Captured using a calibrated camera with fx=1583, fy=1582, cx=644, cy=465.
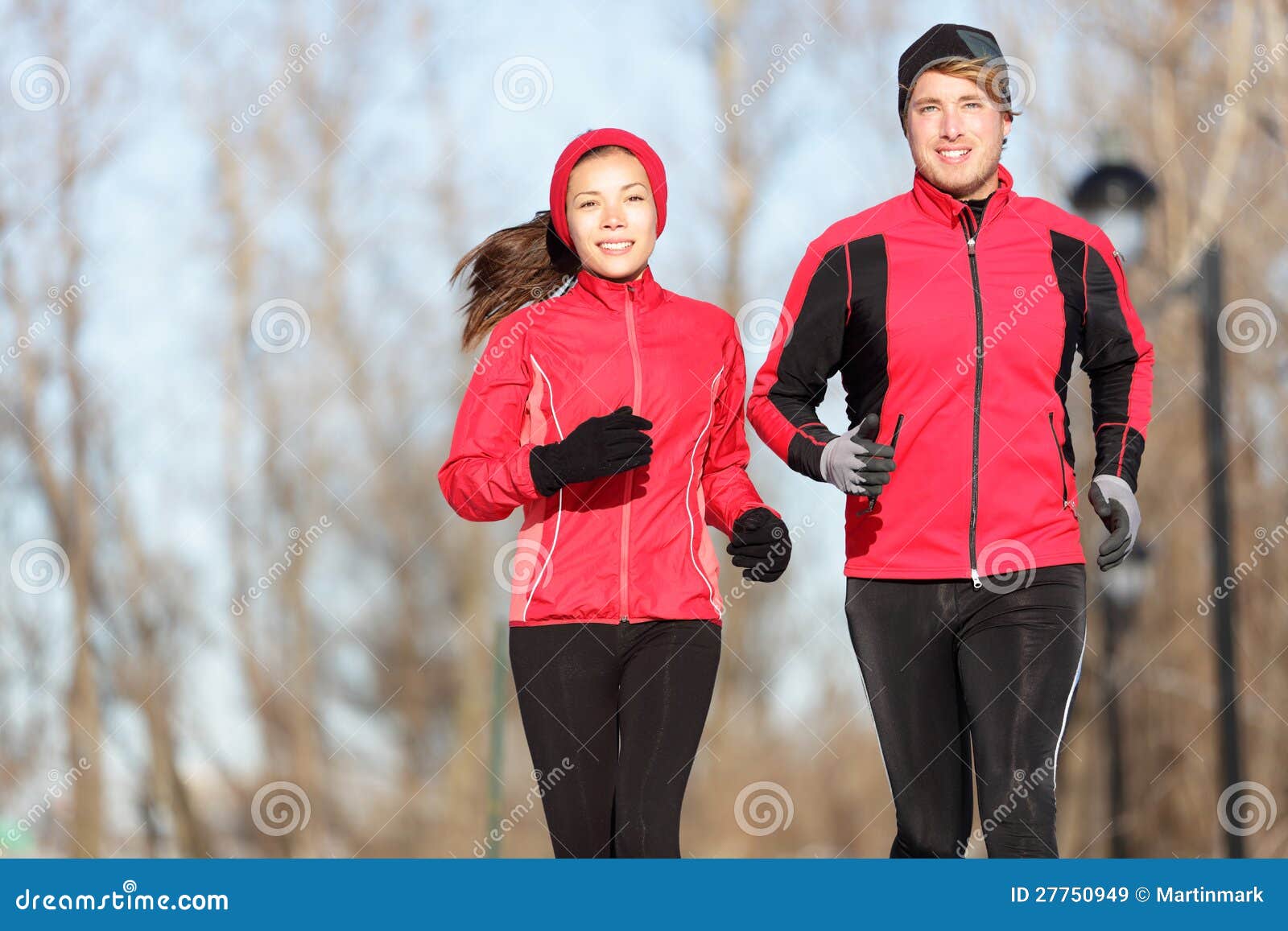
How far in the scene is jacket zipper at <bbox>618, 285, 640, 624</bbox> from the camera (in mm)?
3369

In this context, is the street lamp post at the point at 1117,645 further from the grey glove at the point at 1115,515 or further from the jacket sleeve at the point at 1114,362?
the grey glove at the point at 1115,515

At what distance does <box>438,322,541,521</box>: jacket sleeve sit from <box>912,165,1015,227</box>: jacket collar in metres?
0.95

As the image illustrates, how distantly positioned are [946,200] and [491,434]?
3.72ft

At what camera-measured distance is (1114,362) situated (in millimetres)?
3531

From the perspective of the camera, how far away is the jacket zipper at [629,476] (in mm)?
3369

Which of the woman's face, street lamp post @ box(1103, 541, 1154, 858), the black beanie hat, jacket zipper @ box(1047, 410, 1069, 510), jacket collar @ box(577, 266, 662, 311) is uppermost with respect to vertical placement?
the black beanie hat

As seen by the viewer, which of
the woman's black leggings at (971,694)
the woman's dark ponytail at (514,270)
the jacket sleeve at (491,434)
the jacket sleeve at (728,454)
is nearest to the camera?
the woman's black leggings at (971,694)

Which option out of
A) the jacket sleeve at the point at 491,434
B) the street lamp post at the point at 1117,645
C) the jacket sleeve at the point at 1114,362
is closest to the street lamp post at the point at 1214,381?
the street lamp post at the point at 1117,645

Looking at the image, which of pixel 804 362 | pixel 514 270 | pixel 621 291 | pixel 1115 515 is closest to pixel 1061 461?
pixel 1115 515

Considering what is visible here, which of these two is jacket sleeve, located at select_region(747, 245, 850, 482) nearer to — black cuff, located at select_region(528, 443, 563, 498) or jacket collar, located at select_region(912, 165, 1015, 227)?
jacket collar, located at select_region(912, 165, 1015, 227)

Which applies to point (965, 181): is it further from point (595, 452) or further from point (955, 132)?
point (595, 452)

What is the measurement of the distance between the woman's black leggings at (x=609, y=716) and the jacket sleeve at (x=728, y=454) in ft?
1.02

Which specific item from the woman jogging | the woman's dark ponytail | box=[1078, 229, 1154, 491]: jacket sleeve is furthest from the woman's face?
box=[1078, 229, 1154, 491]: jacket sleeve
